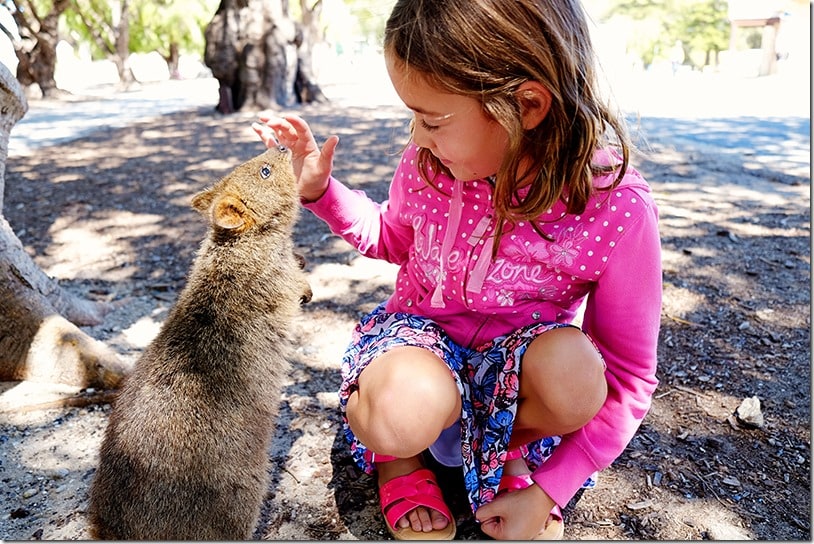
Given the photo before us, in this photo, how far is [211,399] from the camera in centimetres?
160

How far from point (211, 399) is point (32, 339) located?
1156mm

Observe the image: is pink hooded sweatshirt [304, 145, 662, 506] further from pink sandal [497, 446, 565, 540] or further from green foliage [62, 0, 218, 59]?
green foliage [62, 0, 218, 59]

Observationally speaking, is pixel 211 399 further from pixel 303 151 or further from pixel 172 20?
pixel 172 20

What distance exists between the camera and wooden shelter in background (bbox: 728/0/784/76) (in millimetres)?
12727

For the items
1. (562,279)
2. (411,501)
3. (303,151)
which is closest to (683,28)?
(303,151)

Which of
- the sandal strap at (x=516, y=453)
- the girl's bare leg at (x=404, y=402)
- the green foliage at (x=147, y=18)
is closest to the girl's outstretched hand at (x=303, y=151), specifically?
the girl's bare leg at (x=404, y=402)

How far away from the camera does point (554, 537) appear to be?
1712 mm

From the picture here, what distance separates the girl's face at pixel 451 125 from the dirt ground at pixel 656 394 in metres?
0.94

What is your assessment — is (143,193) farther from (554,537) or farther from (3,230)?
(554,537)

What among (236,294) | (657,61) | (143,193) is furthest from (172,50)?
(236,294)

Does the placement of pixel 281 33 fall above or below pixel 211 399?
above

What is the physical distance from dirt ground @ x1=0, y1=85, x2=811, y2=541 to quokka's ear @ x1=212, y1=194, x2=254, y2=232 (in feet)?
2.28

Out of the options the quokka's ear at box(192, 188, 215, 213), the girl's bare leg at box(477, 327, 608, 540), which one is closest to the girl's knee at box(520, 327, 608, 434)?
the girl's bare leg at box(477, 327, 608, 540)

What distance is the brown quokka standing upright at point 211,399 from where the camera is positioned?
4.92ft
